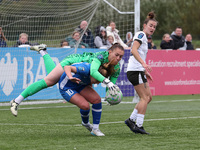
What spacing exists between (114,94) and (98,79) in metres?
0.32

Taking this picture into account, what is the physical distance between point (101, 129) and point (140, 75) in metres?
1.23

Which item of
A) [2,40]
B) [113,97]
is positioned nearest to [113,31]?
[2,40]

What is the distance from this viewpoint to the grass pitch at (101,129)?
6.80 m

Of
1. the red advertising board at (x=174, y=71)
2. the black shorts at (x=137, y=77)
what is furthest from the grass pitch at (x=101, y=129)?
the red advertising board at (x=174, y=71)

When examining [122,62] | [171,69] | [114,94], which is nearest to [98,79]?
[114,94]

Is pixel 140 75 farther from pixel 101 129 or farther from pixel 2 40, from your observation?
pixel 2 40

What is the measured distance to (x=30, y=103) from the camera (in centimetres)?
1435

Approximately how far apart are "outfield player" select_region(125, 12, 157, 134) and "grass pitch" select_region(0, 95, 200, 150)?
0.22 m

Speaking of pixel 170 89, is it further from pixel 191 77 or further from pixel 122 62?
pixel 122 62

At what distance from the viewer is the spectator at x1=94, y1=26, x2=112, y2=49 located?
1634cm

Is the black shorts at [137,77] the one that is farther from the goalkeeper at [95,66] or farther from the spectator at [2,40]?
the spectator at [2,40]

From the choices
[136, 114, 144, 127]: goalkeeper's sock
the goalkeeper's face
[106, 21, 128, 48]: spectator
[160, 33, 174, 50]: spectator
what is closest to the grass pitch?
[136, 114, 144, 127]: goalkeeper's sock

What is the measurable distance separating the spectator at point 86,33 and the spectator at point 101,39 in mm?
196

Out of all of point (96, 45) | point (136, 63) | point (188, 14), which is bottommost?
point (188, 14)
